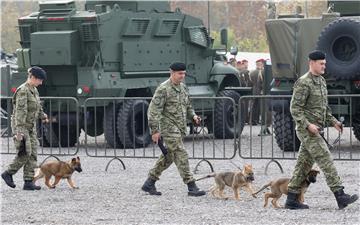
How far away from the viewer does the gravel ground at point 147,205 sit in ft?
37.1

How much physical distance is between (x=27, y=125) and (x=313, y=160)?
160 inches

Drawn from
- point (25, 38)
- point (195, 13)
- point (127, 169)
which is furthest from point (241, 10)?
point (127, 169)

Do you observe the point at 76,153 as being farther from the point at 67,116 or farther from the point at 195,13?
the point at 195,13

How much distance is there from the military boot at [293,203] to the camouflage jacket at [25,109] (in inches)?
151

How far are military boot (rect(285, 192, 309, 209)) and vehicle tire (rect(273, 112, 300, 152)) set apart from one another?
20.1 ft

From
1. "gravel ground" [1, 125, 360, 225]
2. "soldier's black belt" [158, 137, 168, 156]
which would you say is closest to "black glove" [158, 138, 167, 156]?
"soldier's black belt" [158, 137, 168, 156]

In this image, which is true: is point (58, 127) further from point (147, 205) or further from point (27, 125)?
point (147, 205)

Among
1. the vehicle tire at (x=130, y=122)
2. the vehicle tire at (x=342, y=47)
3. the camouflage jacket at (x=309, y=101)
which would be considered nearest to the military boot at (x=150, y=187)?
the camouflage jacket at (x=309, y=101)

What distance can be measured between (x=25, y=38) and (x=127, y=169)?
17.4 ft

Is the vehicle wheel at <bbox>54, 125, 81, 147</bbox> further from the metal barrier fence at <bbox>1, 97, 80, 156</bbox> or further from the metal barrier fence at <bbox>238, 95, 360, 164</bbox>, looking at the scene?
the metal barrier fence at <bbox>238, 95, 360, 164</bbox>

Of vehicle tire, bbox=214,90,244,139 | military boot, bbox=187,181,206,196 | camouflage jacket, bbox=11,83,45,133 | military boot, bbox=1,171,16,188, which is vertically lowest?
vehicle tire, bbox=214,90,244,139

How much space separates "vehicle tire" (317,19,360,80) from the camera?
18125 mm

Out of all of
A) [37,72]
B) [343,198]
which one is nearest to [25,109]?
[37,72]

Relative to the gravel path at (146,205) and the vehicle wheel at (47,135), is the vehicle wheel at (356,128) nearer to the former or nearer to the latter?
the gravel path at (146,205)
